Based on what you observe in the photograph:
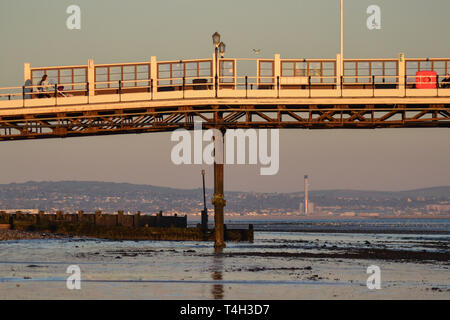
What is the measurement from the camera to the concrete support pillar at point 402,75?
161ft

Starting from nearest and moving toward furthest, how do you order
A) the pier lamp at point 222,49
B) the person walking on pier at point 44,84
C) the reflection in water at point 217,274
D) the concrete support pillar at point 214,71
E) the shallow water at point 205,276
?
the reflection in water at point 217,274, the shallow water at point 205,276, the concrete support pillar at point 214,71, the pier lamp at point 222,49, the person walking on pier at point 44,84

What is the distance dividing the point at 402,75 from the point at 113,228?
32.5m

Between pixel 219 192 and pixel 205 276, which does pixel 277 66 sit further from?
pixel 205 276

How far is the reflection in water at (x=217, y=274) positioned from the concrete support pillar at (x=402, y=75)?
13.5 metres

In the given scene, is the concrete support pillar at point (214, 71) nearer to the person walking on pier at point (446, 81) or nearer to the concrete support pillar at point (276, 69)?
the concrete support pillar at point (276, 69)

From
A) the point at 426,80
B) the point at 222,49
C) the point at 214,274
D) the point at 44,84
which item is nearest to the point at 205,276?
the point at 214,274

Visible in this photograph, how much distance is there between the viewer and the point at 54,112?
51500 mm

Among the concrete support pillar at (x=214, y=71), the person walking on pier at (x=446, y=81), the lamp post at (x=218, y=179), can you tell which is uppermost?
the concrete support pillar at (x=214, y=71)

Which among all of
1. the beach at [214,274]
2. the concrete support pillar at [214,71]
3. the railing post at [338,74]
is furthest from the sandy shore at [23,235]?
the railing post at [338,74]

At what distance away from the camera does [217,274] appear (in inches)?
1421

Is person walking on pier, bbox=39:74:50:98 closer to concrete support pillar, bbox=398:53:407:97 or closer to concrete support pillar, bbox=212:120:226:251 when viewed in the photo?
concrete support pillar, bbox=212:120:226:251

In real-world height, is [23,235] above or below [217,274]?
below

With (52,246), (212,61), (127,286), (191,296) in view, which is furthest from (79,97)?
(191,296)

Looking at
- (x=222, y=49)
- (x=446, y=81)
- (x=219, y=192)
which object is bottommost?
(x=219, y=192)
